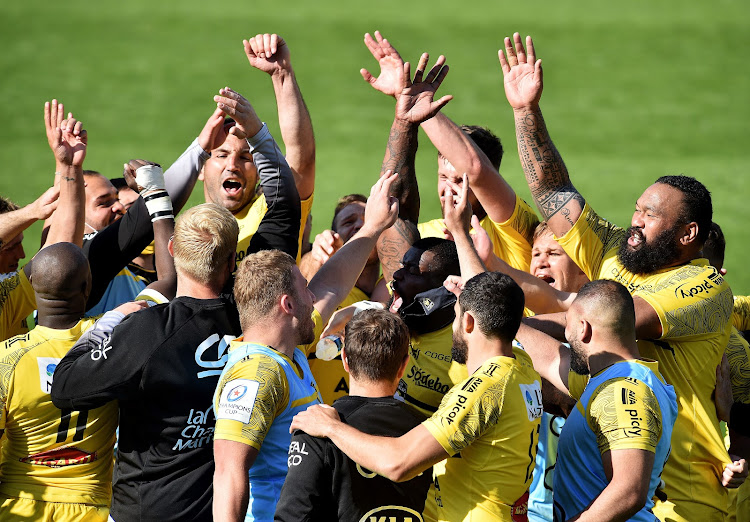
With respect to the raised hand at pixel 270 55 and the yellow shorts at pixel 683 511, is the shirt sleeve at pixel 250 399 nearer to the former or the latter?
the yellow shorts at pixel 683 511

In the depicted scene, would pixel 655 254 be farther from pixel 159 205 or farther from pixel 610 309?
pixel 159 205

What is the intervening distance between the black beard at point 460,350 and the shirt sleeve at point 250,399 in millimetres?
789

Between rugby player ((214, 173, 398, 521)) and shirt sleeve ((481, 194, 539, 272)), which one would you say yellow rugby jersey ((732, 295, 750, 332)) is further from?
rugby player ((214, 173, 398, 521))

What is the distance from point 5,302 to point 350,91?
17.1 metres

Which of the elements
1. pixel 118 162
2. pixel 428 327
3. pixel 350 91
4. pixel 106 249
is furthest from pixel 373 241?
pixel 350 91

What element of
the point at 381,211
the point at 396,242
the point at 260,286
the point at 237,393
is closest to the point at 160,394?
the point at 237,393

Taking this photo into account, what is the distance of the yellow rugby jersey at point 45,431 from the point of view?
405 centimetres

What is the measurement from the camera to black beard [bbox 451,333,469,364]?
386 centimetres

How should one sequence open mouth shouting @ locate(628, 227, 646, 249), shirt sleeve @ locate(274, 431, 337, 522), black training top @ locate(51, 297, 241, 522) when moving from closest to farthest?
shirt sleeve @ locate(274, 431, 337, 522), black training top @ locate(51, 297, 241, 522), open mouth shouting @ locate(628, 227, 646, 249)

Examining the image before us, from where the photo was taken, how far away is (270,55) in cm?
535

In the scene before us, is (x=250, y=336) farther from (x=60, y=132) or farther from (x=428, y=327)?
(x=60, y=132)

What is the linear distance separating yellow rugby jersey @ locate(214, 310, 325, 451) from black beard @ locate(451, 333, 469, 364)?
757 mm

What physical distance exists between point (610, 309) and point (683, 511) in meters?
1.30

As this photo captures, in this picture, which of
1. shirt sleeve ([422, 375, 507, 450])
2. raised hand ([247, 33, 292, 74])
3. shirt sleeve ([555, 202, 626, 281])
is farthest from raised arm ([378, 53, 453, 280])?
shirt sleeve ([422, 375, 507, 450])
